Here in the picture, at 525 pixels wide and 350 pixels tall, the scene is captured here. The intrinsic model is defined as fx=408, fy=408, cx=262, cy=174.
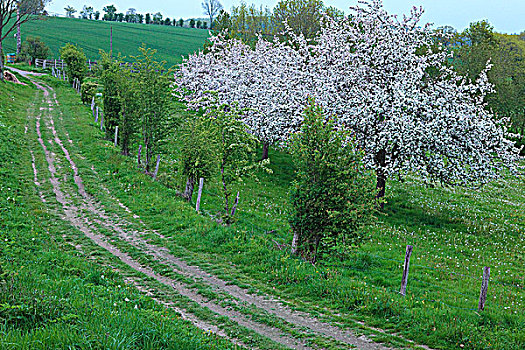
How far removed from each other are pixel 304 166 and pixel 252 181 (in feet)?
48.6

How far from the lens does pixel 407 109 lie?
2212cm

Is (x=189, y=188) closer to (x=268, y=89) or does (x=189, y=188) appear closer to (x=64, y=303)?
(x=268, y=89)

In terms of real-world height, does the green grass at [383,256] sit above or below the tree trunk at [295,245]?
below

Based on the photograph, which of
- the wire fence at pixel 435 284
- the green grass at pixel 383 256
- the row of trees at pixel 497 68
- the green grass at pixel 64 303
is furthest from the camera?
the row of trees at pixel 497 68

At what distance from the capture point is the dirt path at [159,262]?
9.31 metres

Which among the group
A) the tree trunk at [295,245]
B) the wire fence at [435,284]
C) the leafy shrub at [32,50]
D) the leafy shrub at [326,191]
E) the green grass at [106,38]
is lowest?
the wire fence at [435,284]

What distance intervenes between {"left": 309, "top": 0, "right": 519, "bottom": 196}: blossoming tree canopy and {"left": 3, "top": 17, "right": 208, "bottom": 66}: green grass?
77.8 meters

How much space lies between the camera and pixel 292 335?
921 cm

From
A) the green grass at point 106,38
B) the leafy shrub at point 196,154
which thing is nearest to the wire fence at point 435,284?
the leafy shrub at point 196,154

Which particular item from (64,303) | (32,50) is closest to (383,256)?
(64,303)

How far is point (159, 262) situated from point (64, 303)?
5.97 metres

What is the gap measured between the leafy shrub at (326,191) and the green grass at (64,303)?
221 inches

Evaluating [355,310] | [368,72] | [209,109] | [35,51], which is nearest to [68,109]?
[209,109]

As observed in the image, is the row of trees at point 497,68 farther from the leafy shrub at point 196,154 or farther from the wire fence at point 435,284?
the wire fence at point 435,284
